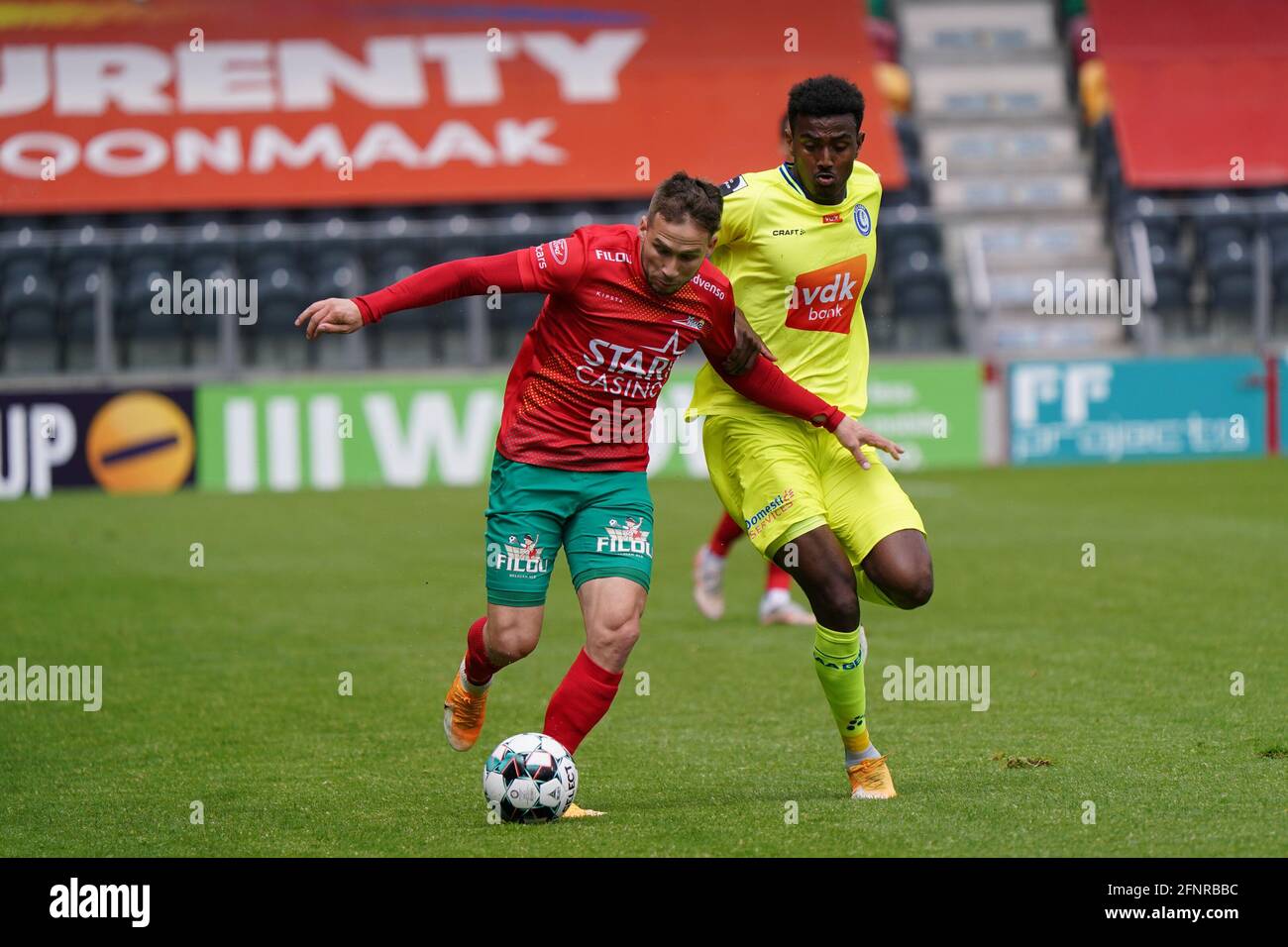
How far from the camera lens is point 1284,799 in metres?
5.58

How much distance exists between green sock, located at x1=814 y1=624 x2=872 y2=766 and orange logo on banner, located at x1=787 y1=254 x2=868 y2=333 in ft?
3.63

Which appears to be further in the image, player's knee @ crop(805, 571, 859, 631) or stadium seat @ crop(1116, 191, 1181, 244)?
stadium seat @ crop(1116, 191, 1181, 244)

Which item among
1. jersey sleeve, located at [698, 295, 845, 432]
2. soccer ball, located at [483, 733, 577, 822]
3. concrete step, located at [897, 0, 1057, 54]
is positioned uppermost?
concrete step, located at [897, 0, 1057, 54]

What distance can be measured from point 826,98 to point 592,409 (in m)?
1.24

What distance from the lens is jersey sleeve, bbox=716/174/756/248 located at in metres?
6.34

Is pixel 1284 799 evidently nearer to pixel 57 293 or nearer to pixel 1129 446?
pixel 1129 446

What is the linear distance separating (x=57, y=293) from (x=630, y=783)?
1536 centimetres

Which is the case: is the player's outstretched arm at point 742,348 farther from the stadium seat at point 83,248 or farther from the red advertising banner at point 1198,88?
the red advertising banner at point 1198,88
